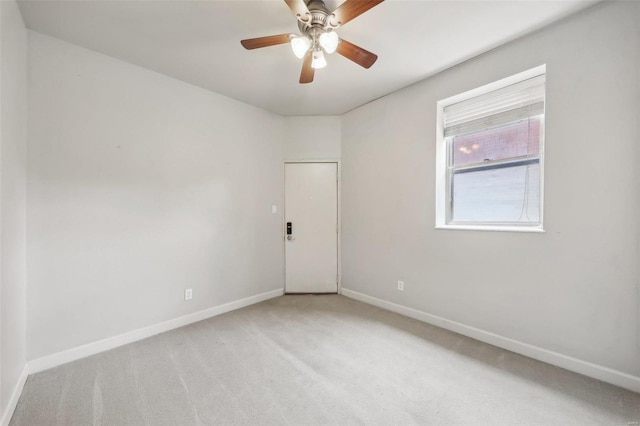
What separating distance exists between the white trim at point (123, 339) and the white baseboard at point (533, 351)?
6.91 feet

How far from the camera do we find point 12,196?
1794mm

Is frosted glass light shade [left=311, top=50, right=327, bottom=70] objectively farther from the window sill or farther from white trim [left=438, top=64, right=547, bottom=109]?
the window sill

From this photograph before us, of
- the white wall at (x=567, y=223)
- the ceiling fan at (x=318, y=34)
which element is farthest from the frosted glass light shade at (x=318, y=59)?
the white wall at (x=567, y=223)

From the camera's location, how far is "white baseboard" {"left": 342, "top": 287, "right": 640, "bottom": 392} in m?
1.86

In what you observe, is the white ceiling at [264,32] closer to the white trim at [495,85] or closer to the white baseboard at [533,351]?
the white trim at [495,85]

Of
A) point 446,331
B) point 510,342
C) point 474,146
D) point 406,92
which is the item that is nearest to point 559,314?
point 510,342

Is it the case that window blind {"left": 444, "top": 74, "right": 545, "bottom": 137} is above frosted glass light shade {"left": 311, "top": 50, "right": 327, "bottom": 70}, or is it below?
below

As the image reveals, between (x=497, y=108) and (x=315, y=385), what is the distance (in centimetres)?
297

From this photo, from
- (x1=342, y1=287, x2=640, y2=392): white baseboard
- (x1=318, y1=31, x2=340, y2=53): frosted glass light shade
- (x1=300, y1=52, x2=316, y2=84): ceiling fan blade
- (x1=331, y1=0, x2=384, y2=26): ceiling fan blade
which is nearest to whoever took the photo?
(x1=331, y1=0, x2=384, y2=26): ceiling fan blade

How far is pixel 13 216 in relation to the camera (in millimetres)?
1807

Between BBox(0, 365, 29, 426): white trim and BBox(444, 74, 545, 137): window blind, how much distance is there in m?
4.15

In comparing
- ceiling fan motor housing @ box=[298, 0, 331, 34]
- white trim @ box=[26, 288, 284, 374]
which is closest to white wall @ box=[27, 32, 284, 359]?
white trim @ box=[26, 288, 284, 374]

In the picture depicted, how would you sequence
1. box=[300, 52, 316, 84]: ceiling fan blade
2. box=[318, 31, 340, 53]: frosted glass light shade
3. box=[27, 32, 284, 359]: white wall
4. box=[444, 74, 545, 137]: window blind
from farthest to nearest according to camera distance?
1. box=[444, 74, 545, 137]: window blind
2. box=[27, 32, 284, 359]: white wall
3. box=[300, 52, 316, 84]: ceiling fan blade
4. box=[318, 31, 340, 53]: frosted glass light shade

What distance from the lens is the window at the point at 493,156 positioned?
2.36 metres
